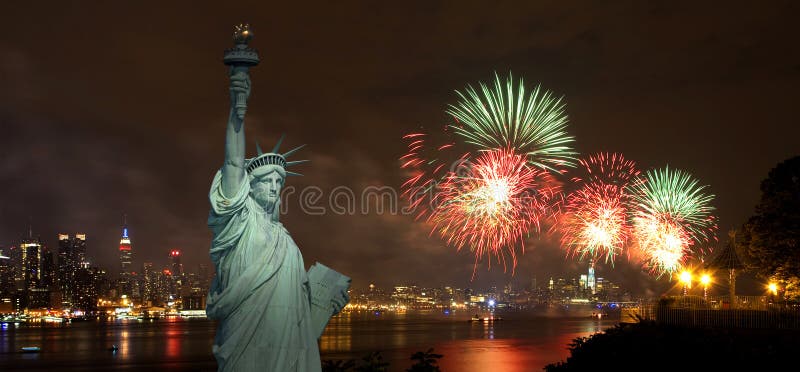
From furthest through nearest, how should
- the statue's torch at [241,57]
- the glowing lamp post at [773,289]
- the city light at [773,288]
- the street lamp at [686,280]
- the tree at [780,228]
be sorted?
the street lamp at [686,280]
the city light at [773,288]
the glowing lamp post at [773,289]
the tree at [780,228]
the statue's torch at [241,57]

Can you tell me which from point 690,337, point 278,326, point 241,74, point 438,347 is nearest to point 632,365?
point 690,337

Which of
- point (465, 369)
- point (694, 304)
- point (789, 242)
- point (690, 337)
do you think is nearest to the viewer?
point (690, 337)

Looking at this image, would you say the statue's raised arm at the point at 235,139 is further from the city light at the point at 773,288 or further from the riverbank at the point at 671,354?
the city light at the point at 773,288

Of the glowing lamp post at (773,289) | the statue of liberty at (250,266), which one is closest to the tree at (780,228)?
the glowing lamp post at (773,289)

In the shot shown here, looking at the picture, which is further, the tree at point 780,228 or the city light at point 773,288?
the city light at point 773,288

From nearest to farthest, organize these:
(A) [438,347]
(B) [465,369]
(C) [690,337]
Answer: (C) [690,337]
(B) [465,369]
(A) [438,347]

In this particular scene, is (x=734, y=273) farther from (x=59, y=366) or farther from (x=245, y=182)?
(x=59, y=366)

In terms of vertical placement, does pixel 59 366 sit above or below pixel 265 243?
below
